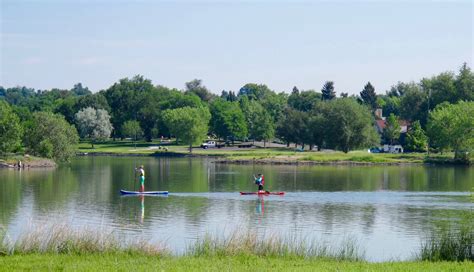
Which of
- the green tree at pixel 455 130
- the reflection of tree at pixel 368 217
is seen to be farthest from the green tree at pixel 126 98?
the reflection of tree at pixel 368 217

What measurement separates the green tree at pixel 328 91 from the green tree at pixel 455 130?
209 feet

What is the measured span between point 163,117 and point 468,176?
7044cm

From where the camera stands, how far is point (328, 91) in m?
163

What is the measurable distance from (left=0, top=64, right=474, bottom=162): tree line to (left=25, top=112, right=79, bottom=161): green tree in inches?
4.6

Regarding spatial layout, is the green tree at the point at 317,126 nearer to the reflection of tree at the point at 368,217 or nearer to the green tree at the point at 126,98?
the green tree at the point at 126,98

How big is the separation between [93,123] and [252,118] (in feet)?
97.4

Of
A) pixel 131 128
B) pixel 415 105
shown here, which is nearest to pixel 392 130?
pixel 415 105

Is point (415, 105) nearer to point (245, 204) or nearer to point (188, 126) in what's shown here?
point (188, 126)

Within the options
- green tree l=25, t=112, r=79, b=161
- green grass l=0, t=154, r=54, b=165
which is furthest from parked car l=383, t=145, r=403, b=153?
green grass l=0, t=154, r=54, b=165

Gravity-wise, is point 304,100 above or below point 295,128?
above

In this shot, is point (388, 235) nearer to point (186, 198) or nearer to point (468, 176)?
point (186, 198)

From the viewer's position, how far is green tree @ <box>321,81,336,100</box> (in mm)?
162750

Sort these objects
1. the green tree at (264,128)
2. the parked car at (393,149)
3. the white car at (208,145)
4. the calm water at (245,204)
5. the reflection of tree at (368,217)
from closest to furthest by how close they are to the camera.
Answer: the calm water at (245,204) → the reflection of tree at (368,217) → the parked car at (393,149) → the white car at (208,145) → the green tree at (264,128)

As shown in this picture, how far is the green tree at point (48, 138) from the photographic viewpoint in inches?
3292
